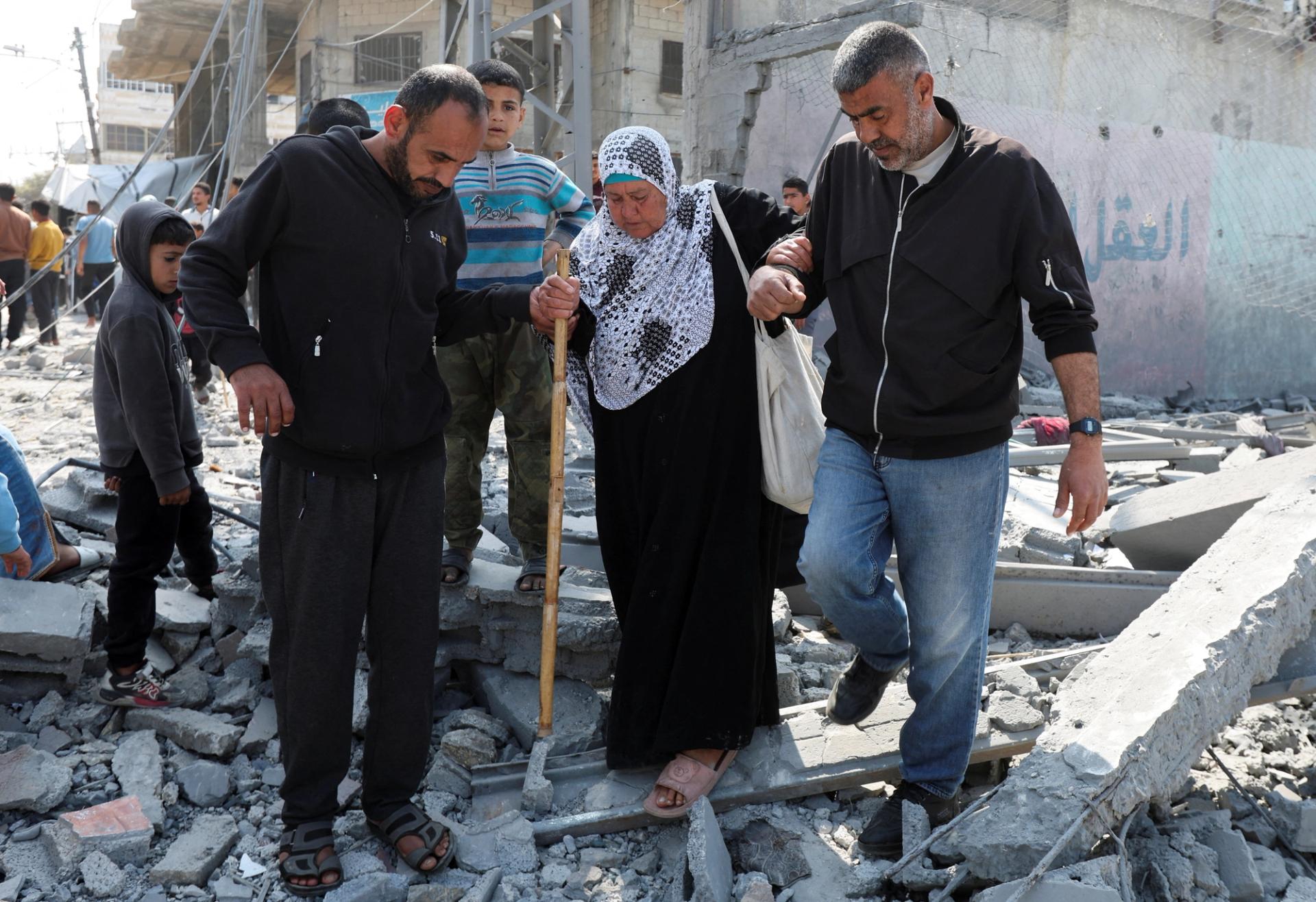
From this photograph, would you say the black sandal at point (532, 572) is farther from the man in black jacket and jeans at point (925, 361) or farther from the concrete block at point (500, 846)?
the man in black jacket and jeans at point (925, 361)

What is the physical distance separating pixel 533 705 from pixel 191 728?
1.13 m

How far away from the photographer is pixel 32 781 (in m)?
3.31

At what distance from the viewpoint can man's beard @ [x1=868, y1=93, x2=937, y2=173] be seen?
9.04 feet

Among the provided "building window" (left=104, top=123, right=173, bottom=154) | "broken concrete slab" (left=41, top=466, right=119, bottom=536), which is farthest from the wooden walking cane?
"building window" (left=104, top=123, right=173, bottom=154)

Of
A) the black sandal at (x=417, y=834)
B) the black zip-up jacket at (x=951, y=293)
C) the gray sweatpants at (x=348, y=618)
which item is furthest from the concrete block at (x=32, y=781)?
the black zip-up jacket at (x=951, y=293)

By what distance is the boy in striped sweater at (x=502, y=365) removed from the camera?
3982 millimetres

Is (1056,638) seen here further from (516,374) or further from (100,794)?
(100,794)

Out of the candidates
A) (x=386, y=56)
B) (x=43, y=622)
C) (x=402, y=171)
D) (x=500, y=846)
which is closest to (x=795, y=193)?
(x=402, y=171)

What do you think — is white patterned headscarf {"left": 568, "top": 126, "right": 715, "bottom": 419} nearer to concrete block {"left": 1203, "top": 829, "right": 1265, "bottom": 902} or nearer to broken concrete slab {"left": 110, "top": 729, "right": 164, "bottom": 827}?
broken concrete slab {"left": 110, "top": 729, "right": 164, "bottom": 827}

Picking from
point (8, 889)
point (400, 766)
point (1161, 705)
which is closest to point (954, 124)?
point (1161, 705)

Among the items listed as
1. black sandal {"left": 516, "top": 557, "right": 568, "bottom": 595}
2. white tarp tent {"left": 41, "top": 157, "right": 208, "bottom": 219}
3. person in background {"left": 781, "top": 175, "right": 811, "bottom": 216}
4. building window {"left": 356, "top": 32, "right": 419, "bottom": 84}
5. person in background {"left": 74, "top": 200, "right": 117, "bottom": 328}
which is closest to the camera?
black sandal {"left": 516, "top": 557, "right": 568, "bottom": 595}

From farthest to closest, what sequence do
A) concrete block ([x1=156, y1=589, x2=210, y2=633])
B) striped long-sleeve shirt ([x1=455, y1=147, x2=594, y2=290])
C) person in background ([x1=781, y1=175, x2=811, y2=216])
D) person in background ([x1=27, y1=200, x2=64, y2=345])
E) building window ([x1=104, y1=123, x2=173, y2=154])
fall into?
building window ([x1=104, y1=123, x2=173, y2=154]), person in background ([x1=27, y1=200, x2=64, y2=345]), person in background ([x1=781, y1=175, x2=811, y2=216]), concrete block ([x1=156, y1=589, x2=210, y2=633]), striped long-sleeve shirt ([x1=455, y1=147, x2=594, y2=290])

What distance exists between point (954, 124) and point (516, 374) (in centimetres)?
180

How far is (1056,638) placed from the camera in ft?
16.1
